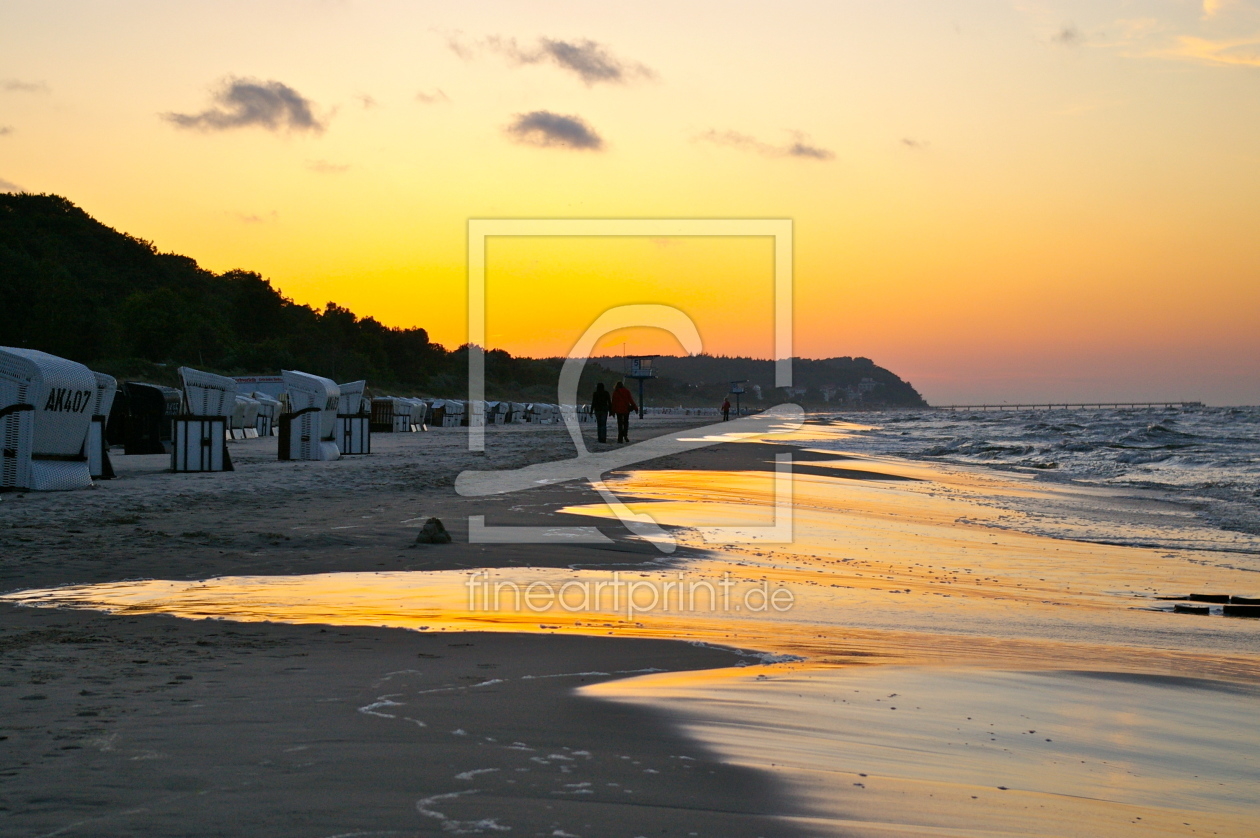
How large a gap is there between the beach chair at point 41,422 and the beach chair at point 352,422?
29.6ft

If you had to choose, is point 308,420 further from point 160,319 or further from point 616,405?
point 160,319

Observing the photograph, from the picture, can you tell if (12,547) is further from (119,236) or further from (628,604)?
(119,236)

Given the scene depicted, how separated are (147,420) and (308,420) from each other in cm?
484

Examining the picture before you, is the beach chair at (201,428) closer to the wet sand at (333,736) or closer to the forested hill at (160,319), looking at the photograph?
the wet sand at (333,736)

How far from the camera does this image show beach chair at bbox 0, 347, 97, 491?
36.6ft

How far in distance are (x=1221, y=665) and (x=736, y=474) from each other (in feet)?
42.3

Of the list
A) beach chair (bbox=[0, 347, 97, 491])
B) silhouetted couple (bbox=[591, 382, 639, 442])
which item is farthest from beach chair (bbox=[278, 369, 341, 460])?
silhouetted couple (bbox=[591, 382, 639, 442])

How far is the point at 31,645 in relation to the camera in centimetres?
425

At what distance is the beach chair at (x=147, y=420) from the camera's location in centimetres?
2111

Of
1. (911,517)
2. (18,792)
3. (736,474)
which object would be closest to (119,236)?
(736,474)

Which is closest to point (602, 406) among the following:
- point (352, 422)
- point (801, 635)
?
point (352, 422)

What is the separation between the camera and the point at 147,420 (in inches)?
838

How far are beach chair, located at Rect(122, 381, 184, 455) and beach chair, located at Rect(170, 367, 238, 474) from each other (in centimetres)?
529

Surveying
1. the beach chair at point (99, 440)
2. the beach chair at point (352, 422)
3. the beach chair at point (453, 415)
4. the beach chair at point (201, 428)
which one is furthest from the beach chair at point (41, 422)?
the beach chair at point (453, 415)
